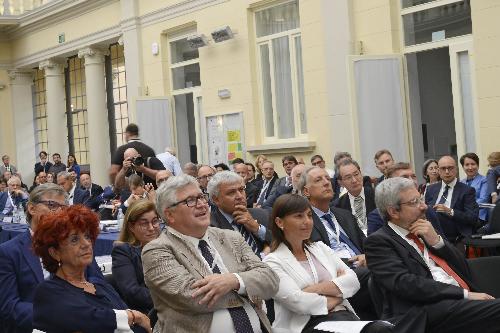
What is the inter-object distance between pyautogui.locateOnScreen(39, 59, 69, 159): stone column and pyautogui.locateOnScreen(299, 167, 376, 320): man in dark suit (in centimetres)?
1574

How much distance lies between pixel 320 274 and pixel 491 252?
2.60 meters

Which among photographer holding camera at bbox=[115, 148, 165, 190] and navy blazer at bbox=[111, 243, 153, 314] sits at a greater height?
photographer holding camera at bbox=[115, 148, 165, 190]

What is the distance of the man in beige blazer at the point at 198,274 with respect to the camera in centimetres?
380

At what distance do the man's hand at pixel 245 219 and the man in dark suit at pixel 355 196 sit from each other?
159 cm

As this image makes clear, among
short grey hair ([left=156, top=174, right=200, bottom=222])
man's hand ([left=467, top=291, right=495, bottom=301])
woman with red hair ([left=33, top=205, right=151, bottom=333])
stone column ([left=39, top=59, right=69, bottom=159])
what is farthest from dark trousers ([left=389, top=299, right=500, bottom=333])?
stone column ([left=39, top=59, right=69, bottom=159])

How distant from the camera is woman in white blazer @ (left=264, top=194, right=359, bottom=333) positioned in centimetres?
436

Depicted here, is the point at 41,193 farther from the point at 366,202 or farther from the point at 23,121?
the point at 23,121

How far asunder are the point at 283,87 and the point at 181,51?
10.3 feet

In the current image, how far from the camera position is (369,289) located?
4.72m

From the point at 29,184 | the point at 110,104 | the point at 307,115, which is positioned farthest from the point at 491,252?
the point at 29,184

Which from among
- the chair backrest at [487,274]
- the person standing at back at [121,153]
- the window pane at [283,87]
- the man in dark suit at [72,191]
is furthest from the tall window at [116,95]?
the chair backrest at [487,274]

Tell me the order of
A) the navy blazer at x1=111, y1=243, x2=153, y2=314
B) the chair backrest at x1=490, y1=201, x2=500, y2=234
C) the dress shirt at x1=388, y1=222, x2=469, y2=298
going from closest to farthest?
the dress shirt at x1=388, y1=222, x2=469, y2=298 < the navy blazer at x1=111, y1=243, x2=153, y2=314 < the chair backrest at x1=490, y1=201, x2=500, y2=234

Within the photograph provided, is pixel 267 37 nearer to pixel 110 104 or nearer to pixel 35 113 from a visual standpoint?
pixel 110 104

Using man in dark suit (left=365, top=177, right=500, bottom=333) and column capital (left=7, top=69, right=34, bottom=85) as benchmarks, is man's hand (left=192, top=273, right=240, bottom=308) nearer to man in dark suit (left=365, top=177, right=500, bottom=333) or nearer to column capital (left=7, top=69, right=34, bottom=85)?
man in dark suit (left=365, top=177, right=500, bottom=333)
